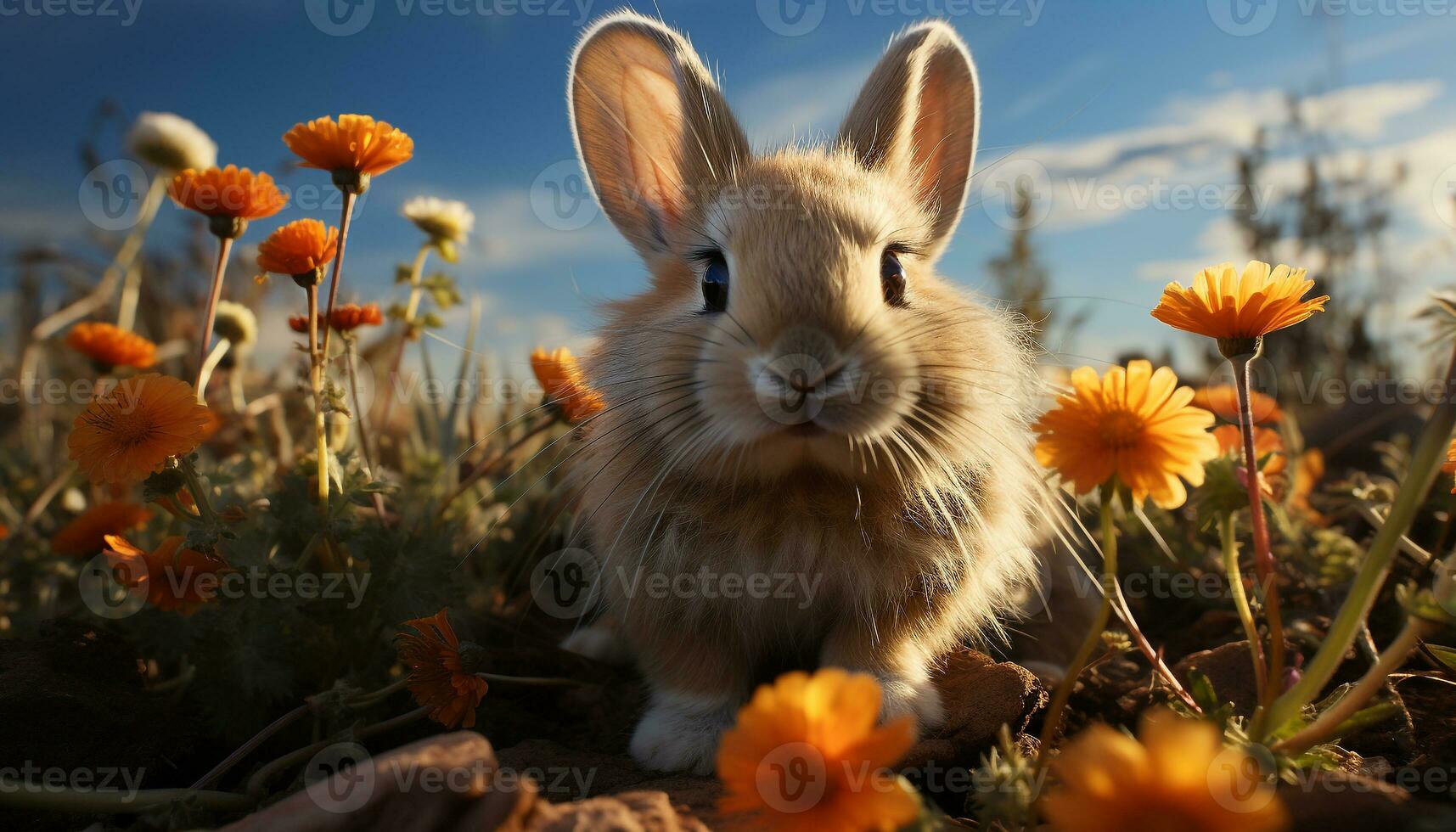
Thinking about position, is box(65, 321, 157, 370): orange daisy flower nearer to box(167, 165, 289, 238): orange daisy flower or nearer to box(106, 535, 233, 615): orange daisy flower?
box(167, 165, 289, 238): orange daisy flower

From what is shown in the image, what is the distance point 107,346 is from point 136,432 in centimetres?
137

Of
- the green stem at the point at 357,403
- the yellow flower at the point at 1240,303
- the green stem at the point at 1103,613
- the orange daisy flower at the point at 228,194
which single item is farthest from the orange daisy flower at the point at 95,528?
the yellow flower at the point at 1240,303

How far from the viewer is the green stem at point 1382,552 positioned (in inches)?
56.9

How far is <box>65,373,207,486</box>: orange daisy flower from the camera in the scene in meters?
2.17

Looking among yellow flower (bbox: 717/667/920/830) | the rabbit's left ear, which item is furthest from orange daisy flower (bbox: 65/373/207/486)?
the rabbit's left ear

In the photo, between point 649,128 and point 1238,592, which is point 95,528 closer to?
point 649,128

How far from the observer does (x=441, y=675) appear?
2.19 meters

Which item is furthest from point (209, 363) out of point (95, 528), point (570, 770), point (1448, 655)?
point (1448, 655)

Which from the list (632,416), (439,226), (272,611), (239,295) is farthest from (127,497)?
(239,295)

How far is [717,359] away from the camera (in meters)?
2.25

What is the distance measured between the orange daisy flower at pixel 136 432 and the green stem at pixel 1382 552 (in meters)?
2.45

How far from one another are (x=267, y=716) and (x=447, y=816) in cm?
132

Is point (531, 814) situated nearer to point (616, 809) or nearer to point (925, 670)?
point (616, 809)

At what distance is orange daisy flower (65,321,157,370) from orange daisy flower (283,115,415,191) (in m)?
1.31
